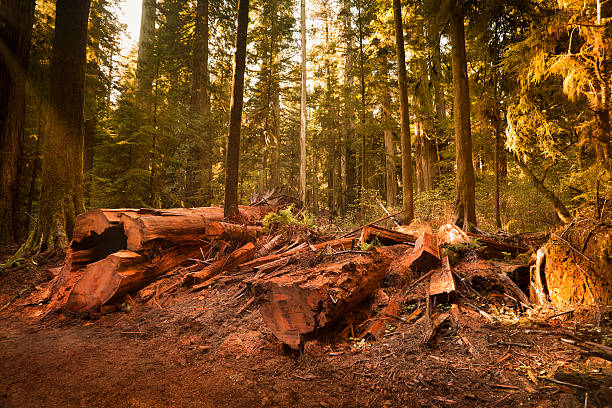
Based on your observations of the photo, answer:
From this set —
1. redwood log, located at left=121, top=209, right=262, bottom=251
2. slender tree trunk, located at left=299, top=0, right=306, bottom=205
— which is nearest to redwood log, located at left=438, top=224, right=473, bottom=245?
redwood log, located at left=121, top=209, right=262, bottom=251

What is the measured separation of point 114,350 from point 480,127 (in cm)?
1326

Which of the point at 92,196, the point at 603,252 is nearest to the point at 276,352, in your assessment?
the point at 603,252

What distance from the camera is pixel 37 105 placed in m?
9.12

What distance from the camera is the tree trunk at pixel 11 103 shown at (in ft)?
23.3

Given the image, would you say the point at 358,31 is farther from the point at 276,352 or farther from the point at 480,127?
the point at 276,352

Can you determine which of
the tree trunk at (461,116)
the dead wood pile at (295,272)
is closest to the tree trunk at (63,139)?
the dead wood pile at (295,272)

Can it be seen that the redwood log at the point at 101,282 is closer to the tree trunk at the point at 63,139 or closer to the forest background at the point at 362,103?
the tree trunk at the point at 63,139

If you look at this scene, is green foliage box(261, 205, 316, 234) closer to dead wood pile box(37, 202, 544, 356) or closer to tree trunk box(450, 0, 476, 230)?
dead wood pile box(37, 202, 544, 356)

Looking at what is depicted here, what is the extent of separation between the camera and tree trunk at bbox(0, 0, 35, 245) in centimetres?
711

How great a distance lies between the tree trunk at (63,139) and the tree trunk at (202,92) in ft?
19.4

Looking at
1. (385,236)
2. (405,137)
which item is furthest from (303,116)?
(385,236)

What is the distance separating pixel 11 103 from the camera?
725 centimetres

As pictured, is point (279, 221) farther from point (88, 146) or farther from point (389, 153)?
point (389, 153)

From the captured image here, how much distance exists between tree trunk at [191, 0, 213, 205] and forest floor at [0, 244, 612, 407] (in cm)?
948
